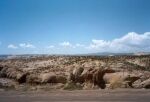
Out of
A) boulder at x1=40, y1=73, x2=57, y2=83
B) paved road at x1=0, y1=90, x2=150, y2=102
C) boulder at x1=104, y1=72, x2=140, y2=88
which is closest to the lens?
paved road at x1=0, y1=90, x2=150, y2=102

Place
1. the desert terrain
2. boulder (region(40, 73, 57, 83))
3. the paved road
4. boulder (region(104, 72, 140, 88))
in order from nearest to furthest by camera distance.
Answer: the paved road
the desert terrain
boulder (region(104, 72, 140, 88))
boulder (region(40, 73, 57, 83))

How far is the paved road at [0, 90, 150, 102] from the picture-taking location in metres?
15.4

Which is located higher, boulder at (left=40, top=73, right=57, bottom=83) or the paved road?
boulder at (left=40, top=73, right=57, bottom=83)

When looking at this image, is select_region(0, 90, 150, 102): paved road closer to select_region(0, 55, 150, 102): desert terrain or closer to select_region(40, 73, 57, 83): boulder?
select_region(0, 55, 150, 102): desert terrain

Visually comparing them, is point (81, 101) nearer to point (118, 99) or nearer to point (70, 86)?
point (118, 99)

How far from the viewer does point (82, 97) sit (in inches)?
637

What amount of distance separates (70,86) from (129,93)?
4980mm

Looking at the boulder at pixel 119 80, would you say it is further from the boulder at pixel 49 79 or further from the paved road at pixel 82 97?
the boulder at pixel 49 79

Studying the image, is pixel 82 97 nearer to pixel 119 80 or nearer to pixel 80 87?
pixel 80 87

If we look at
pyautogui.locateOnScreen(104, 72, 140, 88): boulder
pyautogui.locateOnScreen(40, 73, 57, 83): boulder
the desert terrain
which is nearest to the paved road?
the desert terrain

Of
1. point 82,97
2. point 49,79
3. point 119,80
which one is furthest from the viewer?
point 49,79

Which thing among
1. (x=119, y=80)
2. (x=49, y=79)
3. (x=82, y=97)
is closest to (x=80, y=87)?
(x=119, y=80)

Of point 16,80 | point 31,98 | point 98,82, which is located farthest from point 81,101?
point 16,80

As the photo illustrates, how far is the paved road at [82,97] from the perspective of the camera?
15.4 metres
